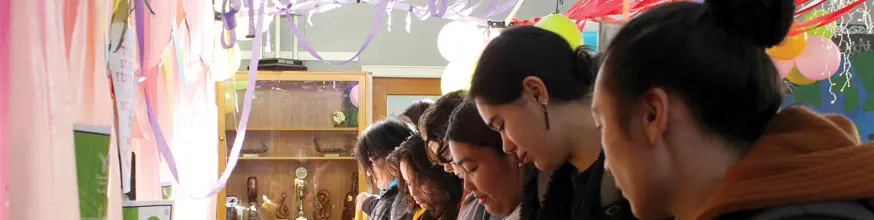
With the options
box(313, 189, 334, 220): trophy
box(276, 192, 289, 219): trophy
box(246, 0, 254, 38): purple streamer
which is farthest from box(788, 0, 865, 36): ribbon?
box(276, 192, 289, 219): trophy

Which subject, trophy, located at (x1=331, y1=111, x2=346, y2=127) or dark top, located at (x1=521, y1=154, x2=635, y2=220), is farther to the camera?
trophy, located at (x1=331, y1=111, x2=346, y2=127)

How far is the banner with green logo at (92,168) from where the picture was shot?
848 mm

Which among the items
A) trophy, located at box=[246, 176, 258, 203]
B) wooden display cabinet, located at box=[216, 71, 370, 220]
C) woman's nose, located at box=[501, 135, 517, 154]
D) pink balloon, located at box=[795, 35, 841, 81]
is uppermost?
woman's nose, located at box=[501, 135, 517, 154]

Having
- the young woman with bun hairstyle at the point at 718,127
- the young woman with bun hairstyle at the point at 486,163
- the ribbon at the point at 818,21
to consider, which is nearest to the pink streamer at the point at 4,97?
the young woman with bun hairstyle at the point at 718,127

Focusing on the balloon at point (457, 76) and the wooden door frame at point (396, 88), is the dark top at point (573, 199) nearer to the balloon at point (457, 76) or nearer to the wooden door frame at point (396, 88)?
the balloon at point (457, 76)

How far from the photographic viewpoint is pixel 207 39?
2104 millimetres

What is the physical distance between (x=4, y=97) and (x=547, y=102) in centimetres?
74

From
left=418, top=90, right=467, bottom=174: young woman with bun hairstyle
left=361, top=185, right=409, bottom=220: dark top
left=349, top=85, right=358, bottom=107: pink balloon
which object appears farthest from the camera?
left=349, top=85, right=358, bottom=107: pink balloon

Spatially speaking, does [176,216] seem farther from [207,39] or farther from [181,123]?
[207,39]

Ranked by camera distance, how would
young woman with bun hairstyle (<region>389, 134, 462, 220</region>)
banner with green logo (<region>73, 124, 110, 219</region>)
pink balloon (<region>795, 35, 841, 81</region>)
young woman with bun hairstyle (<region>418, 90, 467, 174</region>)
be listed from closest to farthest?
banner with green logo (<region>73, 124, 110, 219</region>) < young woman with bun hairstyle (<region>418, 90, 467, 174</region>) < young woman with bun hairstyle (<region>389, 134, 462, 220</region>) < pink balloon (<region>795, 35, 841, 81</region>)

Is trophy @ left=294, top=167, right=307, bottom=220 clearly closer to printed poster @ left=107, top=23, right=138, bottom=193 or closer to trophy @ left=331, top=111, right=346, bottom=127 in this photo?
trophy @ left=331, top=111, right=346, bottom=127

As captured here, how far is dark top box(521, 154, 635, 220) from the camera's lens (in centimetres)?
109

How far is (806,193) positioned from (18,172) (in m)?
0.65

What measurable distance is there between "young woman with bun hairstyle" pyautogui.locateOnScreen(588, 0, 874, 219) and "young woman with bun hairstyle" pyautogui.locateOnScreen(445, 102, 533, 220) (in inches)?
31.8
